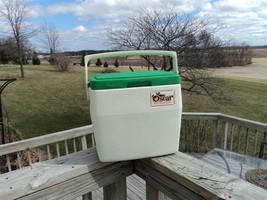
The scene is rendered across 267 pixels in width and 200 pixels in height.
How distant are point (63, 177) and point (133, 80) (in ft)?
1.15

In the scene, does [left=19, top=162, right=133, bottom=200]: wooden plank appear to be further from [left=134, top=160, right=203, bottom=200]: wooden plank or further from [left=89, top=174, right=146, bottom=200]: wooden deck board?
[left=89, top=174, right=146, bottom=200]: wooden deck board

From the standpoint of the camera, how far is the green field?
23.0 feet

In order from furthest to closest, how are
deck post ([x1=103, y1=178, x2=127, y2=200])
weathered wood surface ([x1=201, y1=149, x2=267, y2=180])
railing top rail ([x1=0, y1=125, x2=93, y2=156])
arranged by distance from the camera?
railing top rail ([x1=0, y1=125, x2=93, y2=156]) < weathered wood surface ([x1=201, y1=149, x2=267, y2=180]) < deck post ([x1=103, y1=178, x2=127, y2=200])

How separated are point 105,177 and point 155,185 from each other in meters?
0.16

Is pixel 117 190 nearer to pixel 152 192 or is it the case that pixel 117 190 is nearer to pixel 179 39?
pixel 152 192

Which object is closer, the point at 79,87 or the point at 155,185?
the point at 155,185

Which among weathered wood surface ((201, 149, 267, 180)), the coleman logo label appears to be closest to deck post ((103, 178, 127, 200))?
the coleman logo label

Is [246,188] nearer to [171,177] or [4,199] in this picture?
[171,177]

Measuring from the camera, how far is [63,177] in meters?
0.68

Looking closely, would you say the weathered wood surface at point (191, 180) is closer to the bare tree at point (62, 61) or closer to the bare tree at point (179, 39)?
the bare tree at point (179, 39)

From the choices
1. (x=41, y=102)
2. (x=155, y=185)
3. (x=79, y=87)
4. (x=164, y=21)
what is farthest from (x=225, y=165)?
(x=79, y=87)

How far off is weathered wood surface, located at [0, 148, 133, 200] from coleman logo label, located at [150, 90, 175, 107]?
0.26 metres

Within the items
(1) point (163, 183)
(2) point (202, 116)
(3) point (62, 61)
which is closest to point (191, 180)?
(1) point (163, 183)

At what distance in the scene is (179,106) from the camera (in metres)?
0.69
